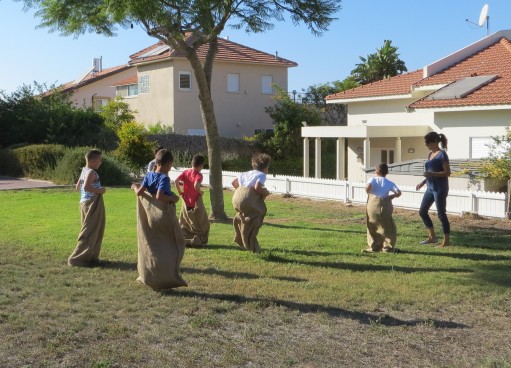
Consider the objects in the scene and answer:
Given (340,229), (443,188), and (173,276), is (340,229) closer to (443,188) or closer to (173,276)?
(443,188)

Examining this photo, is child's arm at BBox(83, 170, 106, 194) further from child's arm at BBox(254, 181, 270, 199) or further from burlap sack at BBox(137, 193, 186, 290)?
child's arm at BBox(254, 181, 270, 199)

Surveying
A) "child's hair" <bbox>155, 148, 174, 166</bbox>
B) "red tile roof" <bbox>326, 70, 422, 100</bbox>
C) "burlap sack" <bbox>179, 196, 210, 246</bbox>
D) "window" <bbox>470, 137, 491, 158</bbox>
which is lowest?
"burlap sack" <bbox>179, 196, 210, 246</bbox>

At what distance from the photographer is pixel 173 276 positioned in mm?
8094

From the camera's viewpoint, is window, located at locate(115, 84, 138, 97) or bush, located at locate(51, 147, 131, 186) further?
window, located at locate(115, 84, 138, 97)

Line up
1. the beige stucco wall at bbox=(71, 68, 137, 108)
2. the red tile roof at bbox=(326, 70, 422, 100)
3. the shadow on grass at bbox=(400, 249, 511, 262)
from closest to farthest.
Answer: the shadow on grass at bbox=(400, 249, 511, 262) < the red tile roof at bbox=(326, 70, 422, 100) < the beige stucco wall at bbox=(71, 68, 137, 108)

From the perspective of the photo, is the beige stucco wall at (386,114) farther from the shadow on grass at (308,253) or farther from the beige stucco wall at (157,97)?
the shadow on grass at (308,253)

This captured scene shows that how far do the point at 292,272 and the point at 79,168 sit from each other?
2002cm

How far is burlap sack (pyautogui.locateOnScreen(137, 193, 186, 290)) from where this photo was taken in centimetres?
809

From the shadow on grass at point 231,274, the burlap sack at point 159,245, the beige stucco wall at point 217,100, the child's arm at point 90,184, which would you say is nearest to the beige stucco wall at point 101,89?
the beige stucco wall at point 217,100

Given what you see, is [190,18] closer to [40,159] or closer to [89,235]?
[89,235]

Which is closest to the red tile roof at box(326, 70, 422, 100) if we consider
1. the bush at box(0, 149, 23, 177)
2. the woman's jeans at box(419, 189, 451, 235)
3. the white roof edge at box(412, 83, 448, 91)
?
the white roof edge at box(412, 83, 448, 91)

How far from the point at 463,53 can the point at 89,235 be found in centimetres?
2391

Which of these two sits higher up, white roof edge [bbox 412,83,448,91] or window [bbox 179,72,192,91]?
window [bbox 179,72,192,91]

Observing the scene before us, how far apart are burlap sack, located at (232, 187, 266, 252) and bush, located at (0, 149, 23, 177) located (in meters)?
23.9
